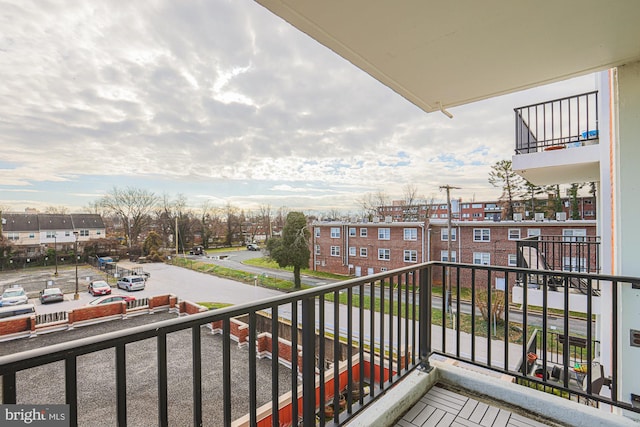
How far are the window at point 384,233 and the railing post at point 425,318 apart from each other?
1193 centimetres

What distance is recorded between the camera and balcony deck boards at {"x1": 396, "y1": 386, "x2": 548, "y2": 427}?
1483 millimetres

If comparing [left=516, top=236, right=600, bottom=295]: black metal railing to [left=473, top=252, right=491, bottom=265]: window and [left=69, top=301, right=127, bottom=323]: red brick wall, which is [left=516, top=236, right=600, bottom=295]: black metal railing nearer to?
[left=473, top=252, right=491, bottom=265]: window

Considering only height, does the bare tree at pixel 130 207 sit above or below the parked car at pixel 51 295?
above

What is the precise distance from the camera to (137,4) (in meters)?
6.39

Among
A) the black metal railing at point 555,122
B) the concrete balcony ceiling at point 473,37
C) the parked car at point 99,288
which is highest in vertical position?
the black metal railing at point 555,122

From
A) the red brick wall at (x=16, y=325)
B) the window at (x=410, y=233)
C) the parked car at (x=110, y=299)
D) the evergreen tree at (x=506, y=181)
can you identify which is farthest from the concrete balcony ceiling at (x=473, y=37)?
the evergreen tree at (x=506, y=181)

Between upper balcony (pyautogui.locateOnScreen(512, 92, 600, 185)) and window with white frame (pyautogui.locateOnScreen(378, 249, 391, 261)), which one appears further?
window with white frame (pyautogui.locateOnScreen(378, 249, 391, 261))

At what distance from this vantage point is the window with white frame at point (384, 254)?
533 inches

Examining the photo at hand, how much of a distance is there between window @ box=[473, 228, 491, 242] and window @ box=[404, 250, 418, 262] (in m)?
2.47

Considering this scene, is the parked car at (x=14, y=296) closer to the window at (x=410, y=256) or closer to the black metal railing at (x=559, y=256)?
the black metal railing at (x=559, y=256)

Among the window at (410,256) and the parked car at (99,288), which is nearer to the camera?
the parked car at (99,288)

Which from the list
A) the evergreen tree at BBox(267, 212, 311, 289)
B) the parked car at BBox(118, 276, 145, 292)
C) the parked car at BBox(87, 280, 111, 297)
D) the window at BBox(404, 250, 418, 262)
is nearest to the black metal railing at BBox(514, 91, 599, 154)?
the window at BBox(404, 250, 418, 262)

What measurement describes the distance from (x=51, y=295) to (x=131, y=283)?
94.3 inches

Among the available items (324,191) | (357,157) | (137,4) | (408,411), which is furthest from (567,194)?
(137,4)
